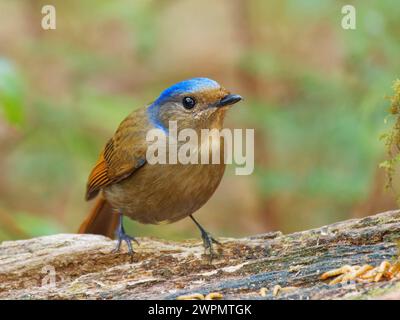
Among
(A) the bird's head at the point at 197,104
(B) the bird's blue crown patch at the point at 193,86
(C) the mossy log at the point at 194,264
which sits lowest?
(C) the mossy log at the point at 194,264

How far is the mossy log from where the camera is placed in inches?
140

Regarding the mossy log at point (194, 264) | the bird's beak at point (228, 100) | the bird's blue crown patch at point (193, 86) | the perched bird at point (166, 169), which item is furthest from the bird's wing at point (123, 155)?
the bird's beak at point (228, 100)

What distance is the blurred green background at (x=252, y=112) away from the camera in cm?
598

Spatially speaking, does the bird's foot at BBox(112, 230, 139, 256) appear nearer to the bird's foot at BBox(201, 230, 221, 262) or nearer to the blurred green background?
the bird's foot at BBox(201, 230, 221, 262)

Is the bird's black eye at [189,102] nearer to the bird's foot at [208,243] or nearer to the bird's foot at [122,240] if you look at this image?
the bird's foot at [208,243]

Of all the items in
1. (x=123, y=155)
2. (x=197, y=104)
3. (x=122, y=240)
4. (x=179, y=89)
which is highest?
(x=179, y=89)

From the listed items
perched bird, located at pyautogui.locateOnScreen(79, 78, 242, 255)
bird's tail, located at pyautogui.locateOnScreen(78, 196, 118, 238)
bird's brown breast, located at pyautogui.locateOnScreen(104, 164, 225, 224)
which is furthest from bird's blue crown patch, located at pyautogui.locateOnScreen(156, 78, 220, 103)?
bird's tail, located at pyautogui.locateOnScreen(78, 196, 118, 238)

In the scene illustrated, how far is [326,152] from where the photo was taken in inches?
295

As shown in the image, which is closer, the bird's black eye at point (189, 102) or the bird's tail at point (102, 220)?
the bird's black eye at point (189, 102)

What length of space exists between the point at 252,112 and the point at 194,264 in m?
3.00

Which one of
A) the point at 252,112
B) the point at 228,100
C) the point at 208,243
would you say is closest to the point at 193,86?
the point at 228,100

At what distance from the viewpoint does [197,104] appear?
472 cm

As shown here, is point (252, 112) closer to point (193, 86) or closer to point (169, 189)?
point (193, 86)
